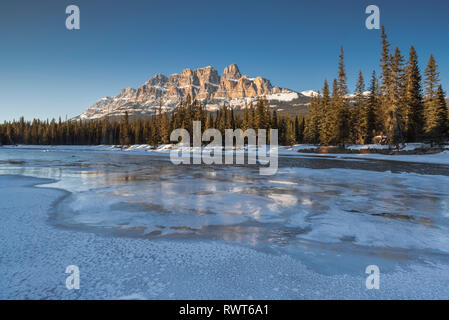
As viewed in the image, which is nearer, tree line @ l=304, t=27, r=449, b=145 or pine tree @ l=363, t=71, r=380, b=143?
tree line @ l=304, t=27, r=449, b=145

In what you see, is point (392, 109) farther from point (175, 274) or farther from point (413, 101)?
point (175, 274)

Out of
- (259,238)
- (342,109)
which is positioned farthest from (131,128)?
(259,238)

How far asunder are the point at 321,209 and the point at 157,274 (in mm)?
5470

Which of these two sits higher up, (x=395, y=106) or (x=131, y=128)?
(x=131, y=128)

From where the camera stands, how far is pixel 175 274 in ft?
11.3

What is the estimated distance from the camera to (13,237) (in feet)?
15.8

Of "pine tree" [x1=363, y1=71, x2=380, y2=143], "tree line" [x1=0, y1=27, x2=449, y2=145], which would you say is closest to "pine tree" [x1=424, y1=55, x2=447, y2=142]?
"tree line" [x1=0, y1=27, x2=449, y2=145]

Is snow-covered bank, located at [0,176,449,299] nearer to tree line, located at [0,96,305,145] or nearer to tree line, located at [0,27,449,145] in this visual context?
tree line, located at [0,27,449,145]

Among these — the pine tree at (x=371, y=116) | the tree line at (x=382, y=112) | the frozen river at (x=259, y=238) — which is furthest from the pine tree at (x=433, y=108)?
the frozen river at (x=259, y=238)

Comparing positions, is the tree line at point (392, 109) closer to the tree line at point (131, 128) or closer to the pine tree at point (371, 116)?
the pine tree at point (371, 116)

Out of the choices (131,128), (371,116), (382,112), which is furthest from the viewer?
(131,128)

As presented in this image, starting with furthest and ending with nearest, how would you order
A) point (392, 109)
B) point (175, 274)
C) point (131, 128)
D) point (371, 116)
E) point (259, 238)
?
1. point (131, 128)
2. point (371, 116)
3. point (392, 109)
4. point (259, 238)
5. point (175, 274)

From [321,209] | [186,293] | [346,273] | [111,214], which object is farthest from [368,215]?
[111,214]

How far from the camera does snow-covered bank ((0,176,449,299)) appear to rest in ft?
9.83
